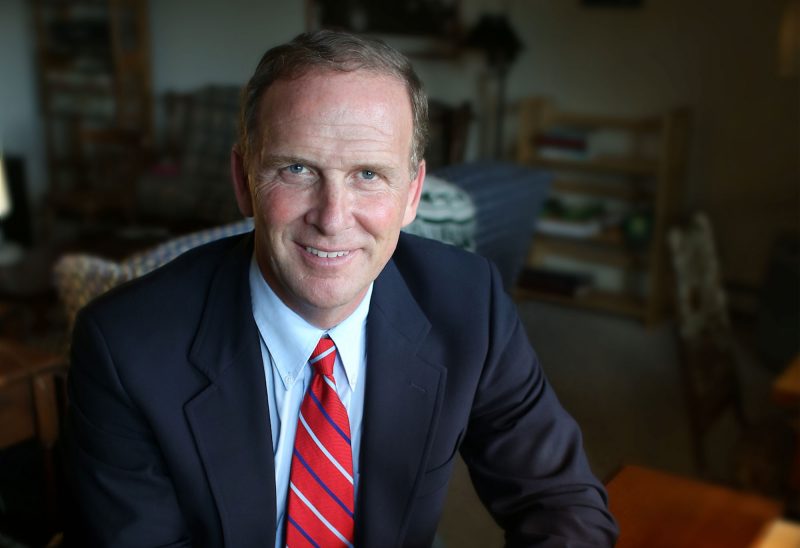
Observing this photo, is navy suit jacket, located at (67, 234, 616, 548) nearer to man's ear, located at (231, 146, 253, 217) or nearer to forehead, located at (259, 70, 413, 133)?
man's ear, located at (231, 146, 253, 217)

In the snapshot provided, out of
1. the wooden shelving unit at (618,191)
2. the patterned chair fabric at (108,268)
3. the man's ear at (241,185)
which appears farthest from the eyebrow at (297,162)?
the wooden shelving unit at (618,191)

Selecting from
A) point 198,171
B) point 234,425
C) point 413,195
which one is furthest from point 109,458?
point 198,171

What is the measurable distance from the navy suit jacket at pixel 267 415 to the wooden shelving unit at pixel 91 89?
169 inches

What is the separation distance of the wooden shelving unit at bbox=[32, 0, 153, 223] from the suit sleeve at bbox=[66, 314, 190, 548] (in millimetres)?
4304

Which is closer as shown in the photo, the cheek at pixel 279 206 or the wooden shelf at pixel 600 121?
the cheek at pixel 279 206

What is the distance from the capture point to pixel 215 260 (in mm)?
1123

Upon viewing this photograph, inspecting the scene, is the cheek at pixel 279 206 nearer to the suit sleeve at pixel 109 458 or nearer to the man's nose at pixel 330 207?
the man's nose at pixel 330 207

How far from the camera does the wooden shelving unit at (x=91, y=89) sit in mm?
5371

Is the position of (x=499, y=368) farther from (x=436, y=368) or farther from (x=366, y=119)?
(x=366, y=119)

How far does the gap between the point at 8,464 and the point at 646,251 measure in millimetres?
3062

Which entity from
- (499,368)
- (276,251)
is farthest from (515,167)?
(276,251)

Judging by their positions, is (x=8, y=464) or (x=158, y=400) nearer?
(x=158, y=400)

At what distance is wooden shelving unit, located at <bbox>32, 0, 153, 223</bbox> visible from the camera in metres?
5.37

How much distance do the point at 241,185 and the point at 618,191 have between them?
10.8 ft
